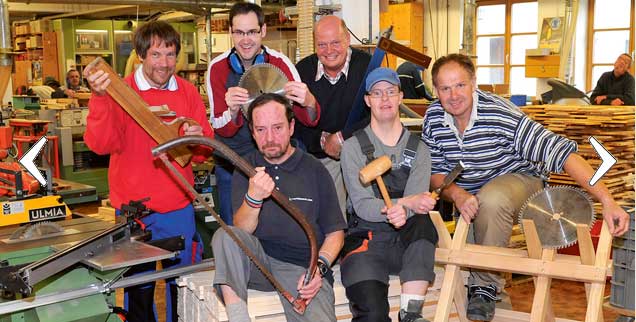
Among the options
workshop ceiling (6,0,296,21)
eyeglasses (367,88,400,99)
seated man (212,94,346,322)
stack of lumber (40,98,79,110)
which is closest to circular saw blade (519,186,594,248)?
eyeglasses (367,88,400,99)

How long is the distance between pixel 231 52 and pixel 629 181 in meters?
3.67

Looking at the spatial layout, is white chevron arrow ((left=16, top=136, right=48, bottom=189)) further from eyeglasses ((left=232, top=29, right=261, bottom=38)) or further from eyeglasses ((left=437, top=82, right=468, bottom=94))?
eyeglasses ((left=437, top=82, right=468, bottom=94))

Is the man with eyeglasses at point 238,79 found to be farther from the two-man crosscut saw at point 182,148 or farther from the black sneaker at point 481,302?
the black sneaker at point 481,302

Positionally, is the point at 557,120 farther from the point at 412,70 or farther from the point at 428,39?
the point at 428,39

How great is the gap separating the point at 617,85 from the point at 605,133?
2.74 meters

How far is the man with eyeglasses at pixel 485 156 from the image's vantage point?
3.12 metres

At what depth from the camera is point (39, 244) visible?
2.90 metres

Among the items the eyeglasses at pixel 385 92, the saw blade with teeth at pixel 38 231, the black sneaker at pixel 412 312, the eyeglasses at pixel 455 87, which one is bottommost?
the black sneaker at pixel 412 312

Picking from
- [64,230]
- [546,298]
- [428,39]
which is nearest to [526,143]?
[546,298]

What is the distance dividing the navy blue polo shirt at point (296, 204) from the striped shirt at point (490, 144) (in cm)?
70

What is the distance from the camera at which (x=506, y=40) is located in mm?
13203

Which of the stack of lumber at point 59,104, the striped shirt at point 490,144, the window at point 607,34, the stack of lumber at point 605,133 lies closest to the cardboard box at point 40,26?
the stack of lumber at point 59,104

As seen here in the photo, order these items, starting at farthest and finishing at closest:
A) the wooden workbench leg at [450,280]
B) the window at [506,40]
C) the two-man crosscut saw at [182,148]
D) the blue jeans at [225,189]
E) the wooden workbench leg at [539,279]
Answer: the window at [506,40]
the blue jeans at [225,189]
the wooden workbench leg at [450,280]
the wooden workbench leg at [539,279]
the two-man crosscut saw at [182,148]

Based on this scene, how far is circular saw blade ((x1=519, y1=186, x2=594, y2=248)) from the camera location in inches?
117
